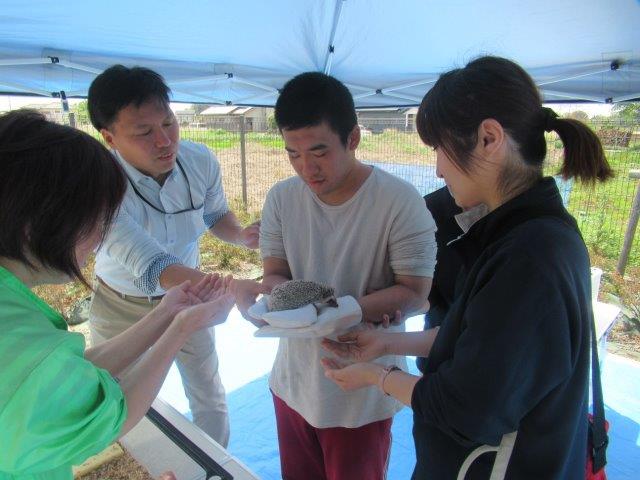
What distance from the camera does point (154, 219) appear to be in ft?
7.04

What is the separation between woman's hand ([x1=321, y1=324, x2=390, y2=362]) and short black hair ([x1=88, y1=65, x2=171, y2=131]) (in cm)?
144

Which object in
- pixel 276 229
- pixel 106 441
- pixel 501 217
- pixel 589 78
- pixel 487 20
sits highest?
pixel 487 20

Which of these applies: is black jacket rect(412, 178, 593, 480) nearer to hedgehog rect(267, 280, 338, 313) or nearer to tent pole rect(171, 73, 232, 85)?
hedgehog rect(267, 280, 338, 313)

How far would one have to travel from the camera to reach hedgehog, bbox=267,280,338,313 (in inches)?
51.9

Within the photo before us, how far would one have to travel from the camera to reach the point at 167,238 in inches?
87.0

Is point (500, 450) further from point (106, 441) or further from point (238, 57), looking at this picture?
point (238, 57)

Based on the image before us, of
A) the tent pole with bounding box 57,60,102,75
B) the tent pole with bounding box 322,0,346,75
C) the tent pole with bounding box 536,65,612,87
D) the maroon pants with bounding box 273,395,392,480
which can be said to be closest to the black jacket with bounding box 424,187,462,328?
the maroon pants with bounding box 273,395,392,480

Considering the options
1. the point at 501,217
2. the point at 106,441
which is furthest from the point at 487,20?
the point at 106,441

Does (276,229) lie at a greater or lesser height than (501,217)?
lesser

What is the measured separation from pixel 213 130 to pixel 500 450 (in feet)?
24.2

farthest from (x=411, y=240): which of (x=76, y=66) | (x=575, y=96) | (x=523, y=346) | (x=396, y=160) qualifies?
(x=396, y=160)

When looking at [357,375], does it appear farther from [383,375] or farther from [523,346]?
[523,346]

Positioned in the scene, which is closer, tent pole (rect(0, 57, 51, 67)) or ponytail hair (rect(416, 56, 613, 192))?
ponytail hair (rect(416, 56, 613, 192))

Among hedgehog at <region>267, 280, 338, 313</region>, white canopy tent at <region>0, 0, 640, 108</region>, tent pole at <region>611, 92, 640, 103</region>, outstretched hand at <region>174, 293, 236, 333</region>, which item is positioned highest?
white canopy tent at <region>0, 0, 640, 108</region>
